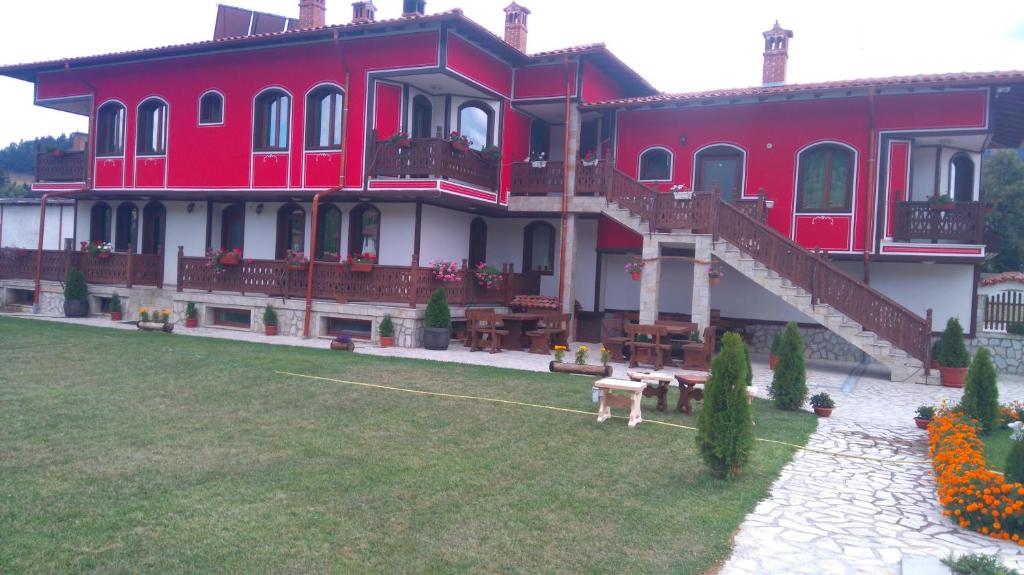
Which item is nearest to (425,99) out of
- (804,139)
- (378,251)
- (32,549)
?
(378,251)

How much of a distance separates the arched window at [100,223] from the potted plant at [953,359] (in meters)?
22.0

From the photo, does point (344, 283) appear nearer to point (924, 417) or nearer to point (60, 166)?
point (60, 166)

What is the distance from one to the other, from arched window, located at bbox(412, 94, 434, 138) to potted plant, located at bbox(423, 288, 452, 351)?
4378 millimetres

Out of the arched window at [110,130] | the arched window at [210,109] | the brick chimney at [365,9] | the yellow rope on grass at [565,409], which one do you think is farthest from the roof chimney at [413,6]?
the yellow rope on grass at [565,409]

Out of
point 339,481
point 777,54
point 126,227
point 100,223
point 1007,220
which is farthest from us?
point 1007,220

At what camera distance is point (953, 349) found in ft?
46.7

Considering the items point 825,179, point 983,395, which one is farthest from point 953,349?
point 983,395

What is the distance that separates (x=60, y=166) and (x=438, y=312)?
13420mm

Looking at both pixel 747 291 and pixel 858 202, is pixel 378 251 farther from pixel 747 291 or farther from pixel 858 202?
pixel 858 202

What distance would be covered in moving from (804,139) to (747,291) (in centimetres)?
382

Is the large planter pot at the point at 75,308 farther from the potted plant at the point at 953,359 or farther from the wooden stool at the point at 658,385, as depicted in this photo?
the potted plant at the point at 953,359

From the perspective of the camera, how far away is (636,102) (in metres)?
18.1

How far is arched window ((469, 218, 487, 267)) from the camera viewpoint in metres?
20.3

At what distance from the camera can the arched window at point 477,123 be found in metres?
18.7
